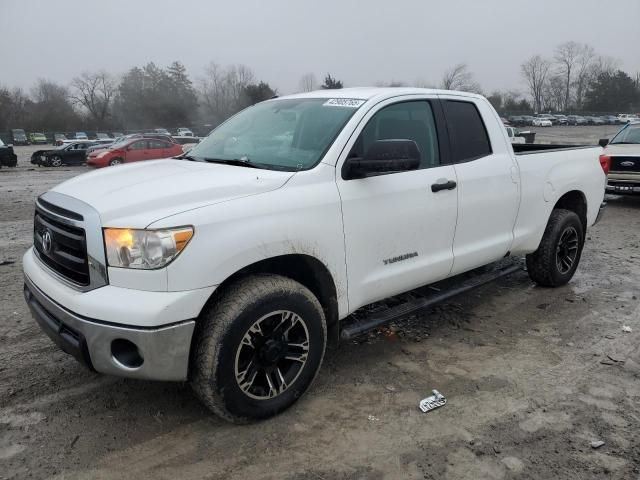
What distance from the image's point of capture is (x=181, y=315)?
2.56 meters

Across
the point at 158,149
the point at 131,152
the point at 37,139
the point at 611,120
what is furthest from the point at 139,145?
the point at 611,120

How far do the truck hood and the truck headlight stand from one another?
0.05 m

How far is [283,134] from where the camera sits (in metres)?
3.63

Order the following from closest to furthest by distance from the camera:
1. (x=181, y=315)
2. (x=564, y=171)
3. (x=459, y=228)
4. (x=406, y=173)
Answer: (x=181, y=315)
(x=406, y=173)
(x=459, y=228)
(x=564, y=171)

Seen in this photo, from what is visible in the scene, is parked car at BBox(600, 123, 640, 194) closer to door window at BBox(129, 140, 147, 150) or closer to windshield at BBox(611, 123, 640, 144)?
windshield at BBox(611, 123, 640, 144)

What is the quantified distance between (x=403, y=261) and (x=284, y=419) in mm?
1285

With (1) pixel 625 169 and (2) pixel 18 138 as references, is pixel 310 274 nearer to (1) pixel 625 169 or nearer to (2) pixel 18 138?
(1) pixel 625 169

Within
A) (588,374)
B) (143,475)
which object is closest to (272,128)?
(143,475)

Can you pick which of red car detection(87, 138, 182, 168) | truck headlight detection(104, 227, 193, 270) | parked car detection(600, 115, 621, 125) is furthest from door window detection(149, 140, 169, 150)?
parked car detection(600, 115, 621, 125)

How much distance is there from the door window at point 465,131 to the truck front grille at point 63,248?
105 inches

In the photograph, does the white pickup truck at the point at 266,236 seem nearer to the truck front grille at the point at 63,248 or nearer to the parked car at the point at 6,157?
the truck front grille at the point at 63,248

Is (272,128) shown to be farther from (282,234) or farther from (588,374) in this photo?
(588,374)

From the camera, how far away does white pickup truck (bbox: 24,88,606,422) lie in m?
2.57

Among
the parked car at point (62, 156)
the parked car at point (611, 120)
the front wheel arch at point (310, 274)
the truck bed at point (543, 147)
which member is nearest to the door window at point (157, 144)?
the parked car at point (62, 156)
